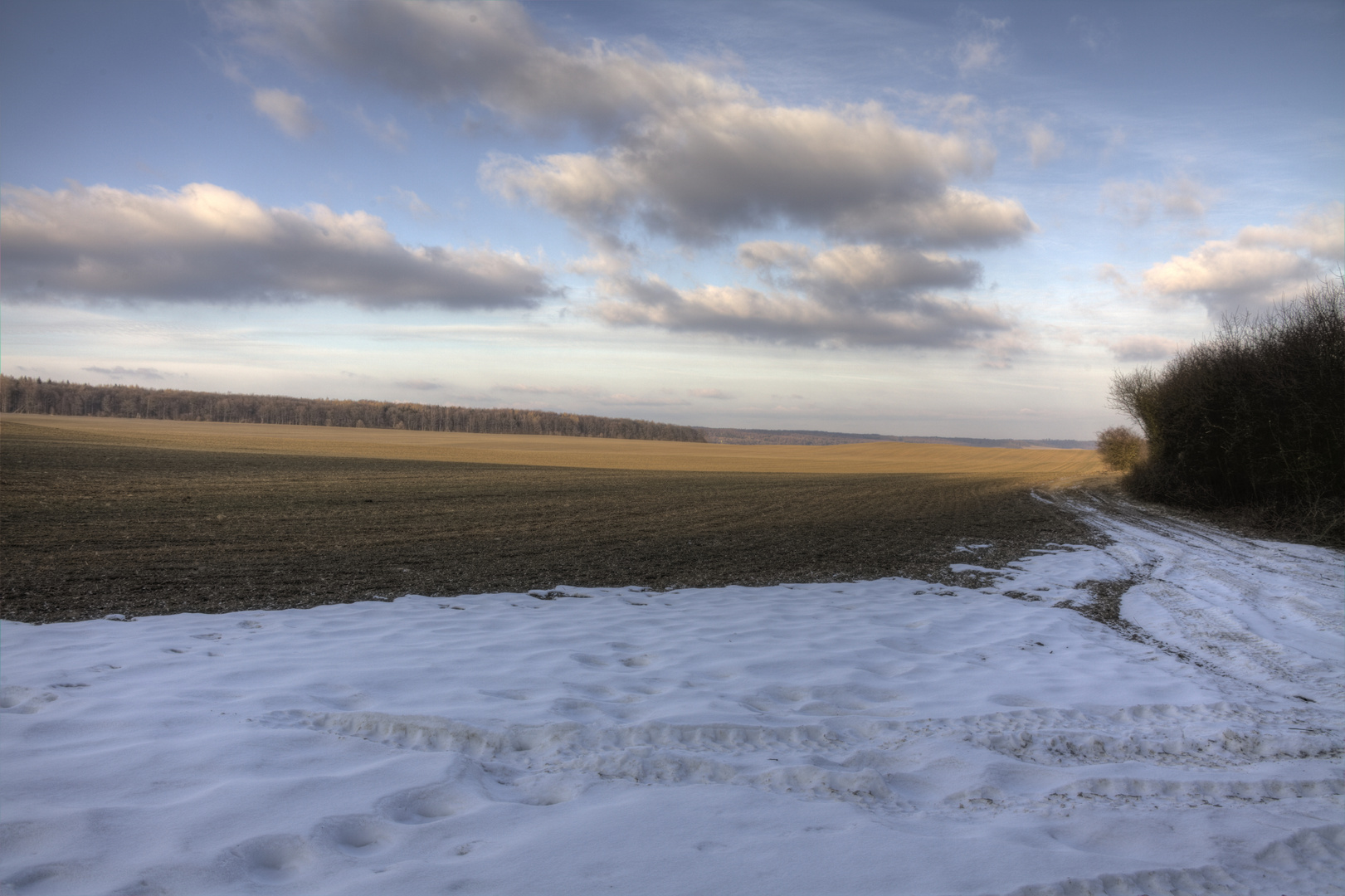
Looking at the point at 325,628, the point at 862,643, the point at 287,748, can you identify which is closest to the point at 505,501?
the point at 325,628

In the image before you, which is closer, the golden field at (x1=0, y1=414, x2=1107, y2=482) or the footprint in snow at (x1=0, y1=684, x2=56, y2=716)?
the footprint in snow at (x1=0, y1=684, x2=56, y2=716)

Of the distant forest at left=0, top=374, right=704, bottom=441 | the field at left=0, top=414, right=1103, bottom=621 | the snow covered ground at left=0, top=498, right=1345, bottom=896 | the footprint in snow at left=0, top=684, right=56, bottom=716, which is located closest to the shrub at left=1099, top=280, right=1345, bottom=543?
the field at left=0, top=414, right=1103, bottom=621

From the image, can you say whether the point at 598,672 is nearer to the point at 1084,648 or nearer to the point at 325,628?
the point at 325,628

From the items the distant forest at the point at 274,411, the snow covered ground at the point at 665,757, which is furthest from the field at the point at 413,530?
the distant forest at the point at 274,411

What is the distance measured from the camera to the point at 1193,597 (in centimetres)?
941

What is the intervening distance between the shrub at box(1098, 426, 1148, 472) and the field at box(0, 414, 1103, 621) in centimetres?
1546

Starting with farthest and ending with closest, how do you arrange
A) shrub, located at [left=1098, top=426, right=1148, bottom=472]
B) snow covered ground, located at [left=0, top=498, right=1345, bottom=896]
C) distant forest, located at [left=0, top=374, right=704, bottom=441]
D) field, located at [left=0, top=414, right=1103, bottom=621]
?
distant forest, located at [left=0, top=374, right=704, bottom=441]
shrub, located at [left=1098, top=426, right=1148, bottom=472]
field, located at [left=0, top=414, right=1103, bottom=621]
snow covered ground, located at [left=0, top=498, right=1345, bottom=896]

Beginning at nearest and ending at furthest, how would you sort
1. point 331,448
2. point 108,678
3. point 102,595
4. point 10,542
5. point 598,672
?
1. point 108,678
2. point 598,672
3. point 102,595
4. point 10,542
5. point 331,448

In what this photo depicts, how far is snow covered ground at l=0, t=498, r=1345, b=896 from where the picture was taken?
2.82m

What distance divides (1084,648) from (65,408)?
136 metres

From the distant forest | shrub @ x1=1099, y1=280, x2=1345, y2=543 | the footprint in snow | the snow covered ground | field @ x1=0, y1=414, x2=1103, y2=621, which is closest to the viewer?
the snow covered ground

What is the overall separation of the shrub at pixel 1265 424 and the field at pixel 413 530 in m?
4.38

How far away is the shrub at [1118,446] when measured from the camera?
44128mm

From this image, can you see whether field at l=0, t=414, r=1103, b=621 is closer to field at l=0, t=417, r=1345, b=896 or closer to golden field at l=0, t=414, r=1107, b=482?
field at l=0, t=417, r=1345, b=896
